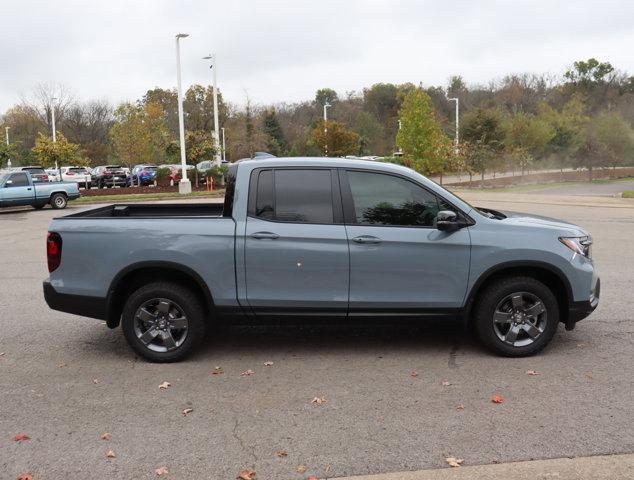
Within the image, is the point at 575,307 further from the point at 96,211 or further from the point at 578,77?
the point at 578,77

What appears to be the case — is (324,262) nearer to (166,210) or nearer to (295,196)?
(295,196)

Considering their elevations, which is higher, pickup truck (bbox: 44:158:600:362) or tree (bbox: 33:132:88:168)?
tree (bbox: 33:132:88:168)

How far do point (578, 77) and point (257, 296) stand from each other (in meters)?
90.9

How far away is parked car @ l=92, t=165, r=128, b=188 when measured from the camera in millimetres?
40562

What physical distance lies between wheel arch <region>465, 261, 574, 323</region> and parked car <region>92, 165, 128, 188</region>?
38031mm

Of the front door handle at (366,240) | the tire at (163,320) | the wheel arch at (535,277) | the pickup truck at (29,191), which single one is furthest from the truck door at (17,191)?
the wheel arch at (535,277)

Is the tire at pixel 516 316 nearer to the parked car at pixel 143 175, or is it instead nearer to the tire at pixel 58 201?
the tire at pixel 58 201

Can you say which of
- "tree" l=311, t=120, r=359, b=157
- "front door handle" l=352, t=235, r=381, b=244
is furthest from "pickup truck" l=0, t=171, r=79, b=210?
"tree" l=311, t=120, r=359, b=157

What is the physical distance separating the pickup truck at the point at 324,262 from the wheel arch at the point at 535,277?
1 centimetres

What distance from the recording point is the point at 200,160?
37.7 meters

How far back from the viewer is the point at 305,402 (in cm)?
450

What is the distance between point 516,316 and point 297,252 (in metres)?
2.03

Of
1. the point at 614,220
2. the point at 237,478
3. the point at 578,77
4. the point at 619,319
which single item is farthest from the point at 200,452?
the point at 578,77

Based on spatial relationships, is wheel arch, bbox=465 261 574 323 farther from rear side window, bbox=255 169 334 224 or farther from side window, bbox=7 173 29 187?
side window, bbox=7 173 29 187
